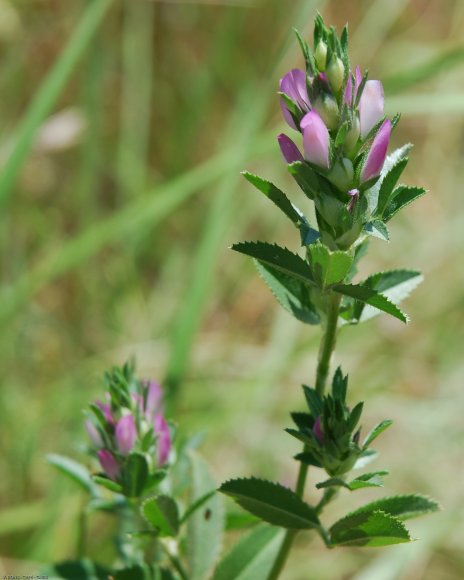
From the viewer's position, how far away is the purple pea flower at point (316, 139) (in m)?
0.72

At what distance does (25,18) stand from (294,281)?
2.30 meters

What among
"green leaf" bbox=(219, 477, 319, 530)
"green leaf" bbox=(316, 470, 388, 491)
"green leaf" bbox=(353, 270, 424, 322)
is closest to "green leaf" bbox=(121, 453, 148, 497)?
"green leaf" bbox=(219, 477, 319, 530)

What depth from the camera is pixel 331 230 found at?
30.7 inches

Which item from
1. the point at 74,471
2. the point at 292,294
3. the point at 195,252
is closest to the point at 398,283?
the point at 292,294

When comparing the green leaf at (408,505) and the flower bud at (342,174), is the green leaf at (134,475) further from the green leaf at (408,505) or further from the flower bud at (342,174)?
the flower bud at (342,174)

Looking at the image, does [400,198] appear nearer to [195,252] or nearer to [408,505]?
[408,505]

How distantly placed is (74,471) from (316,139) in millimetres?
593

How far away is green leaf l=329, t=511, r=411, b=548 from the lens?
0.80 metres

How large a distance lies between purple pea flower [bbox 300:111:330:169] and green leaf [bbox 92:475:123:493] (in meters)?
0.39

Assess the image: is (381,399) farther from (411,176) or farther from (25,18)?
(25,18)

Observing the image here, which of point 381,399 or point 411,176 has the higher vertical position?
point 411,176

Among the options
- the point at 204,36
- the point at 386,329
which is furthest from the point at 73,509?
the point at 204,36

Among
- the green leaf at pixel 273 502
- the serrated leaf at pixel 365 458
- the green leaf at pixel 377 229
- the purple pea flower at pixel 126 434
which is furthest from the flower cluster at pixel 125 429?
the green leaf at pixel 377 229

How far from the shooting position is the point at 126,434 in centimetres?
91
